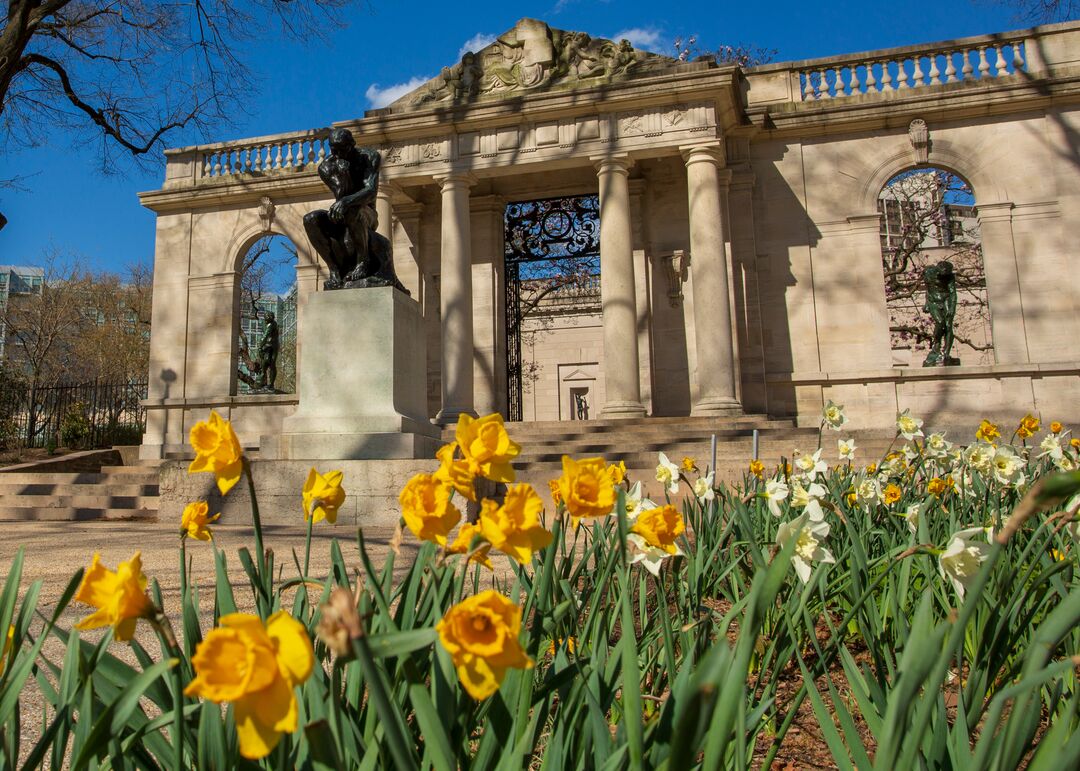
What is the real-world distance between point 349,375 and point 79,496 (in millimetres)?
4911

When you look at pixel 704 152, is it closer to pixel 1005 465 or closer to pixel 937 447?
pixel 937 447

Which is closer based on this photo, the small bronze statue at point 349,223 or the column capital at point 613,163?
the small bronze statue at point 349,223

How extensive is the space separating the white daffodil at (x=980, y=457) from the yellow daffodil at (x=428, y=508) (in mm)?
2900

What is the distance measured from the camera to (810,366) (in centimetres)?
1460

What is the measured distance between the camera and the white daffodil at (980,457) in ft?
10.6

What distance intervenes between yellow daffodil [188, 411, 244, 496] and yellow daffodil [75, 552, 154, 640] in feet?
1.01

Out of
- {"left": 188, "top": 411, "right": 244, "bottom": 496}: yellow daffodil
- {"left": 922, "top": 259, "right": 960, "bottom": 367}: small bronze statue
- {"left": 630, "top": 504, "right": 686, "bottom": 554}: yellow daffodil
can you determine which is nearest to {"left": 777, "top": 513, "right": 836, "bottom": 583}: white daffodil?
{"left": 630, "top": 504, "right": 686, "bottom": 554}: yellow daffodil

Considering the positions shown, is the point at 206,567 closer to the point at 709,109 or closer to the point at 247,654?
the point at 247,654

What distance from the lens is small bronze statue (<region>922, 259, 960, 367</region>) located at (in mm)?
14773

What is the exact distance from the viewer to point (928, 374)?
46.0 feet

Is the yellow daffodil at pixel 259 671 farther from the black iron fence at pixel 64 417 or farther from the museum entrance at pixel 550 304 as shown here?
the black iron fence at pixel 64 417

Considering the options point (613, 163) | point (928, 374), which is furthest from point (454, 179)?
point (928, 374)

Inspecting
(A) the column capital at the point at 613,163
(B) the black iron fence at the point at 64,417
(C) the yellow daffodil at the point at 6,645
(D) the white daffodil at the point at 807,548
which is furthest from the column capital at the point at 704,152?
(B) the black iron fence at the point at 64,417

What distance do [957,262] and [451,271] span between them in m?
19.4
